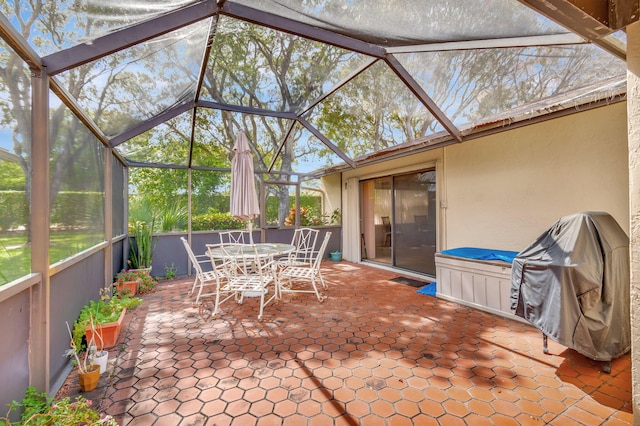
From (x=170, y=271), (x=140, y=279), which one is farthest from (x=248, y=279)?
(x=170, y=271)

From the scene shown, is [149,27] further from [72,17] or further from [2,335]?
[2,335]

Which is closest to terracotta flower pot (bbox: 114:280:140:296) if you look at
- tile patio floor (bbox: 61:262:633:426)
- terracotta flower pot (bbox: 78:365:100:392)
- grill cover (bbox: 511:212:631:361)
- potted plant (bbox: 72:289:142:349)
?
tile patio floor (bbox: 61:262:633:426)

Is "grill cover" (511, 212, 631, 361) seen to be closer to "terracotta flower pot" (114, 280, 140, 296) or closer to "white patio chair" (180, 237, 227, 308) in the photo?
"white patio chair" (180, 237, 227, 308)

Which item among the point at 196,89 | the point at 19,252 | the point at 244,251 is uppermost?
the point at 196,89

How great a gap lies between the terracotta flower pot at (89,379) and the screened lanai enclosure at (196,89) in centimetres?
29

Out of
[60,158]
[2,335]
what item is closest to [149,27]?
[60,158]

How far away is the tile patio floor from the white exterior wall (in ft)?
4.86

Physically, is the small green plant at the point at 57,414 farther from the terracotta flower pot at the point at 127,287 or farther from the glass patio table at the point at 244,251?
the terracotta flower pot at the point at 127,287

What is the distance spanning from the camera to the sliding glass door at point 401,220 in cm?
545

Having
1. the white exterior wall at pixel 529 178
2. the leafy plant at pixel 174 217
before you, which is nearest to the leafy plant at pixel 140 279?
the leafy plant at pixel 174 217

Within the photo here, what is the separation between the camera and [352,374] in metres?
2.29

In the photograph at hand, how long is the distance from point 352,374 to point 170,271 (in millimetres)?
4887

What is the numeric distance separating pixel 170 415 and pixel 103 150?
3.77m

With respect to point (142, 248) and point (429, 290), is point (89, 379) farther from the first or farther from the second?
point (429, 290)
